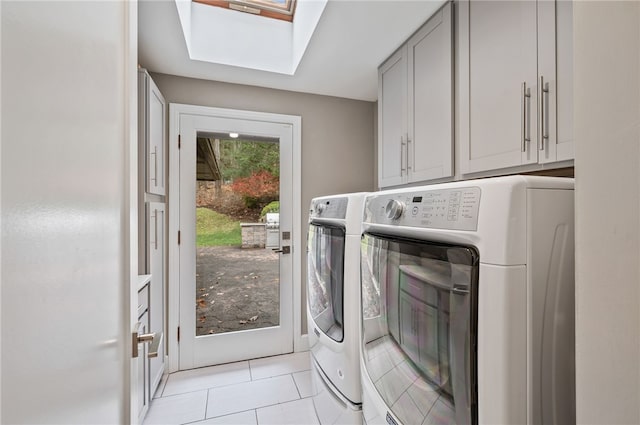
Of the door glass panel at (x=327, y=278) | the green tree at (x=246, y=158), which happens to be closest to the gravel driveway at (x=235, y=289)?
the green tree at (x=246, y=158)

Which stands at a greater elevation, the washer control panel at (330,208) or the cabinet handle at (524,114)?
the cabinet handle at (524,114)

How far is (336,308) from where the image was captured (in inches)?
58.2

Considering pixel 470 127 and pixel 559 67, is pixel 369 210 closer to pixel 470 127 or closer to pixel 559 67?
pixel 470 127

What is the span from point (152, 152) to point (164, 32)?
74 centimetres

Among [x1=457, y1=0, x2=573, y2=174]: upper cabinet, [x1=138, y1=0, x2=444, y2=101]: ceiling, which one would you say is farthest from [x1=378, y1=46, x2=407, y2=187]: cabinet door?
[x1=457, y1=0, x2=573, y2=174]: upper cabinet

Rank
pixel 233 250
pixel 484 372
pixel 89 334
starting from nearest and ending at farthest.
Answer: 1. pixel 89 334
2. pixel 484 372
3. pixel 233 250

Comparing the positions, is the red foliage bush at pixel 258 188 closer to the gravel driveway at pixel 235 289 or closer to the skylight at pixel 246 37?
the gravel driveway at pixel 235 289

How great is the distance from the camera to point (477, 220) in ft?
2.28

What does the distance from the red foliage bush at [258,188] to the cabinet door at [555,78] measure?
6.60 feet

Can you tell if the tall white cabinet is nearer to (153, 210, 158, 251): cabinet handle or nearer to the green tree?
(153, 210, 158, 251): cabinet handle

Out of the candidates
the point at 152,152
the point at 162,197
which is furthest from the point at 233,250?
the point at 152,152

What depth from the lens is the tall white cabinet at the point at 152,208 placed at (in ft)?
6.30

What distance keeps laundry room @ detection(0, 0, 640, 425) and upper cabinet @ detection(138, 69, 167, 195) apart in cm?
2

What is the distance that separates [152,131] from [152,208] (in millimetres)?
519
